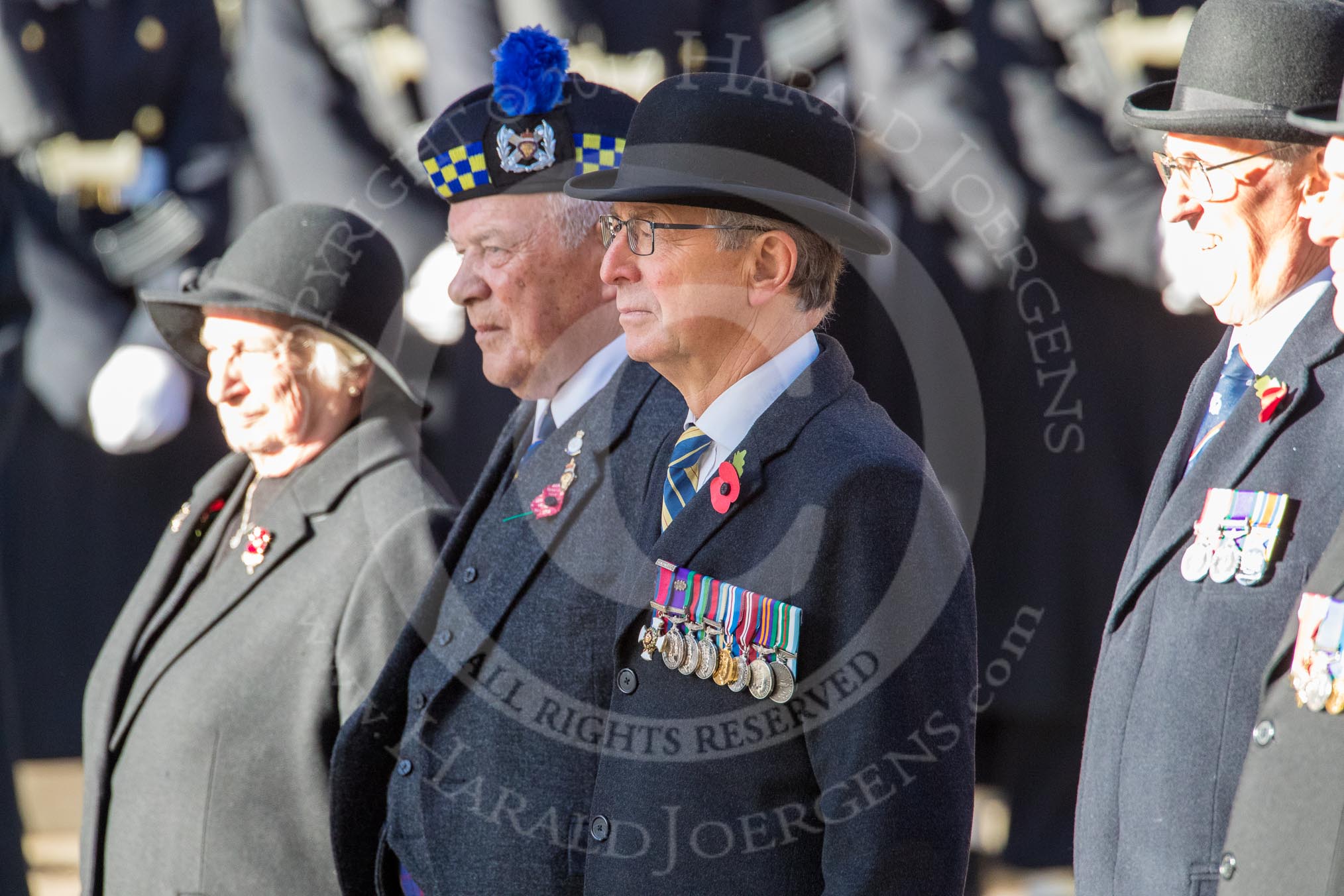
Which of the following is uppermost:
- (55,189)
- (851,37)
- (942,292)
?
(851,37)

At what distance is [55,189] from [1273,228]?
3.33m

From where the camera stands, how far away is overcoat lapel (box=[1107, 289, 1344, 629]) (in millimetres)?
1650

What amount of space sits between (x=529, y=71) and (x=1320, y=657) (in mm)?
1595

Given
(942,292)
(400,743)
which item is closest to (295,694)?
(400,743)

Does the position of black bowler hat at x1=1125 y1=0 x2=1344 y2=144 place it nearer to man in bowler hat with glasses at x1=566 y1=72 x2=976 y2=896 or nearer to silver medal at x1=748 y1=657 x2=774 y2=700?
man in bowler hat with glasses at x1=566 y1=72 x2=976 y2=896

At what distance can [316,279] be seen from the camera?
2713 millimetres

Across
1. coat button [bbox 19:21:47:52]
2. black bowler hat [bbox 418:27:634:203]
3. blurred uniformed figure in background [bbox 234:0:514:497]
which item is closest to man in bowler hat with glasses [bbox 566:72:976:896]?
black bowler hat [bbox 418:27:634:203]

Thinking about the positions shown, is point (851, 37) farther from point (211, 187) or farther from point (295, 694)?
point (295, 694)

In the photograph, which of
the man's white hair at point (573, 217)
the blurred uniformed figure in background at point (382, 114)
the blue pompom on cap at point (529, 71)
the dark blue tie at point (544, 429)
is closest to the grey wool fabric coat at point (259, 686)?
the dark blue tie at point (544, 429)

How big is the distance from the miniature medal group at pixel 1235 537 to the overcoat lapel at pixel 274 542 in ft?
4.96

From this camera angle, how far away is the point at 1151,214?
3404mm

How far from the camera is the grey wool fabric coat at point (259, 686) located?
8.04 ft

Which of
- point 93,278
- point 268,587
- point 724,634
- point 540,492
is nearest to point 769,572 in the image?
point 724,634

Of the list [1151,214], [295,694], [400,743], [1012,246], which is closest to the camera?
[400,743]
